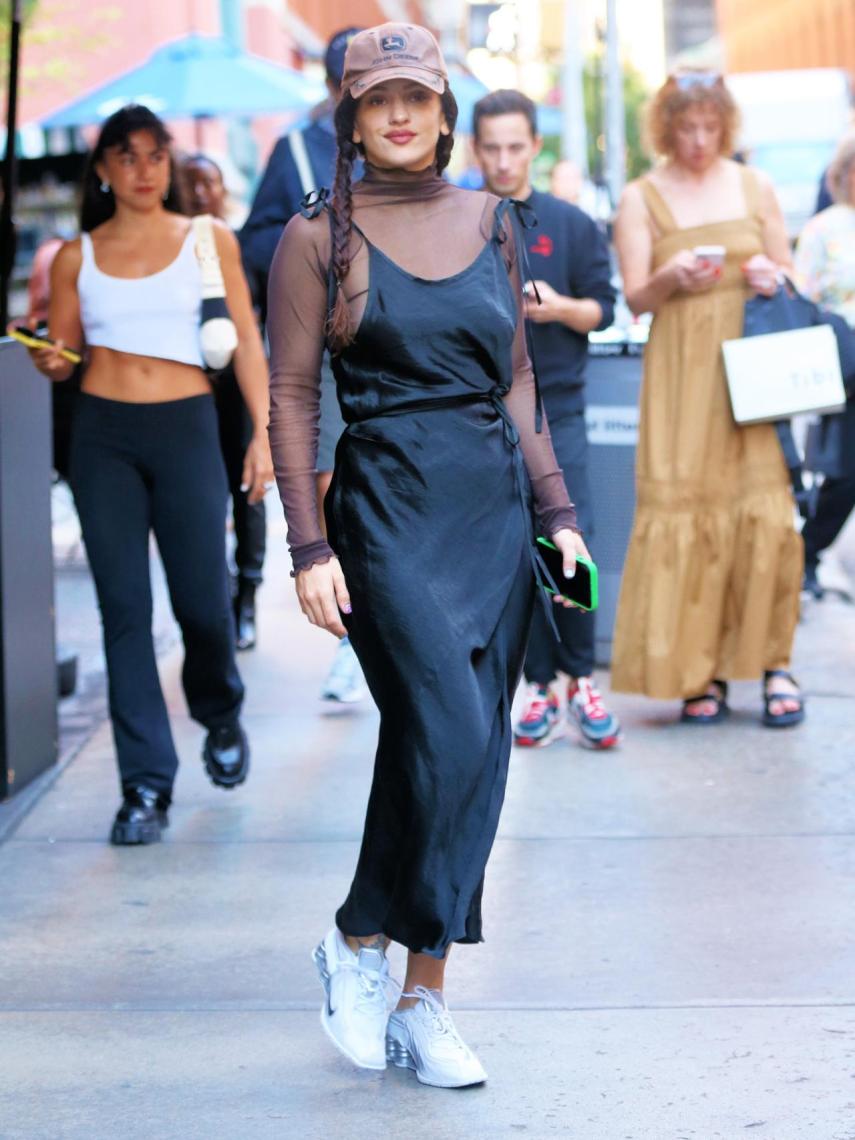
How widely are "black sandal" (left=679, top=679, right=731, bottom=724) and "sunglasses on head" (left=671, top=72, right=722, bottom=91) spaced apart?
2018 mm

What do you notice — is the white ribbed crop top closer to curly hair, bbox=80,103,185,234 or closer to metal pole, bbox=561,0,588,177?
curly hair, bbox=80,103,185,234

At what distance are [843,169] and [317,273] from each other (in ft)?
16.1

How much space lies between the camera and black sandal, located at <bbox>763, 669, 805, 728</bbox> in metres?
6.79

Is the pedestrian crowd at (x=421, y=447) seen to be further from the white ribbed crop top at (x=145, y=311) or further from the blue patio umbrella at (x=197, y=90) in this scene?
the blue patio umbrella at (x=197, y=90)

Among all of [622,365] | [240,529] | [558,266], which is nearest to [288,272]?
[558,266]

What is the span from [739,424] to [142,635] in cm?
215

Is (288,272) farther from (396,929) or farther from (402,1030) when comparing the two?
(402,1030)

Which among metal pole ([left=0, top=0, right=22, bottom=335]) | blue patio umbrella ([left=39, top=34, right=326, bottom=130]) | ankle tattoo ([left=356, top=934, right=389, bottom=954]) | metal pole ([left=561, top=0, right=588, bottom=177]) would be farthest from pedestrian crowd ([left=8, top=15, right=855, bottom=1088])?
metal pole ([left=561, top=0, right=588, bottom=177])

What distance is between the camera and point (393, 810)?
12.7 ft

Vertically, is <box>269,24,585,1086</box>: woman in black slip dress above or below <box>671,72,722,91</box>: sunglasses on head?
below

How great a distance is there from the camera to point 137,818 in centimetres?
568

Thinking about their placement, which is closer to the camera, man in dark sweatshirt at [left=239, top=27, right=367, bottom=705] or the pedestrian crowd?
the pedestrian crowd

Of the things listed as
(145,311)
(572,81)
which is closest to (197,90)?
(145,311)

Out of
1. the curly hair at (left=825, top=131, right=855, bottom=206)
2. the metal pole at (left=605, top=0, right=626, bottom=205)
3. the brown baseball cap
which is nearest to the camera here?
the brown baseball cap
